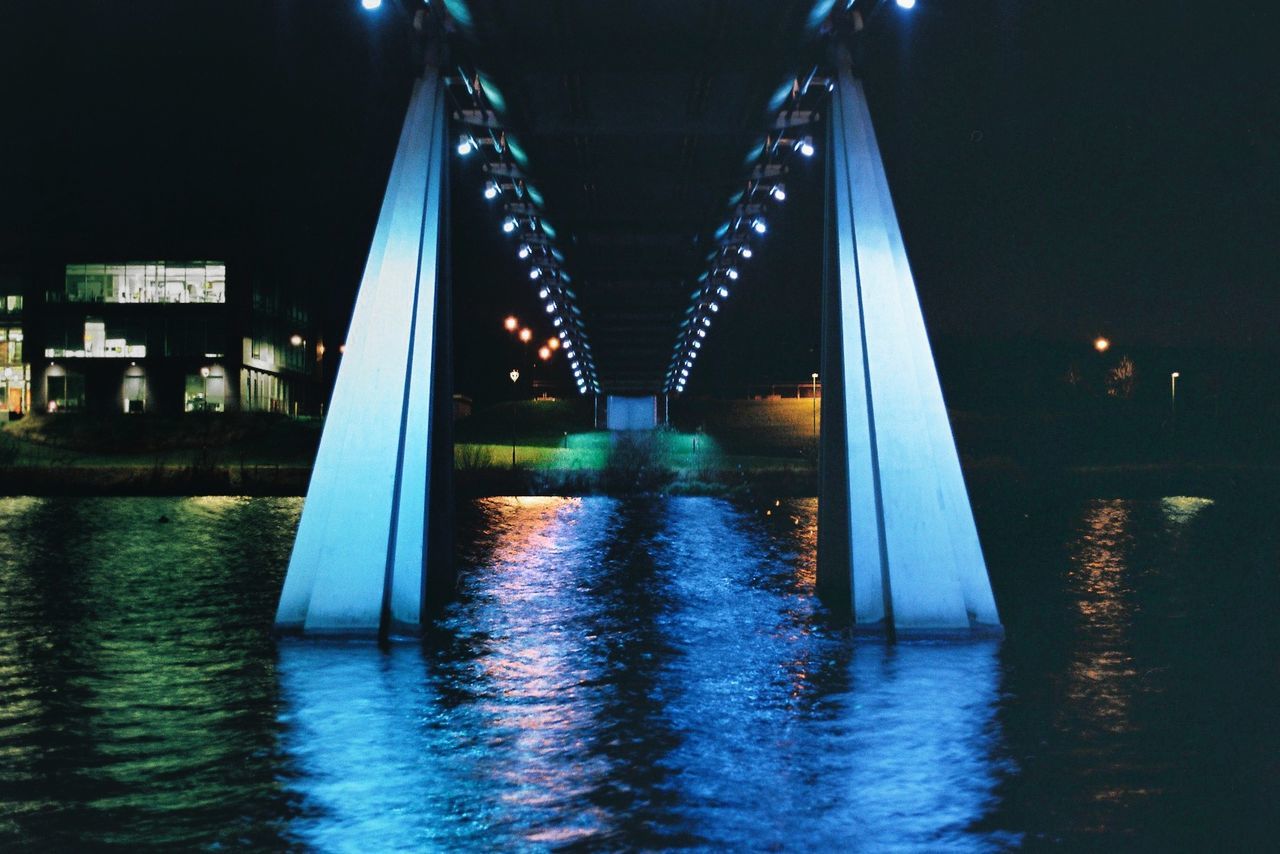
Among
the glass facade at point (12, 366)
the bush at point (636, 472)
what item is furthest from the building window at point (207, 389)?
the bush at point (636, 472)

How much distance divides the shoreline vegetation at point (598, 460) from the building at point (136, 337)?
15.5 meters

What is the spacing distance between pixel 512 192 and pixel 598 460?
27724 millimetres

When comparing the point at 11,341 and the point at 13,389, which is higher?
the point at 11,341

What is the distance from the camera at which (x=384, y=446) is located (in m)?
13.9

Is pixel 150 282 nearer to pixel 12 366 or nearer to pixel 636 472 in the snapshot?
pixel 12 366

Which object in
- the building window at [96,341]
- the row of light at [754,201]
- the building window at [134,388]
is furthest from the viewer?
the building window at [134,388]

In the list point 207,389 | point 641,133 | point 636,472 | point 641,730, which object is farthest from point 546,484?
point 207,389

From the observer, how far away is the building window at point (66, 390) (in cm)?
8419

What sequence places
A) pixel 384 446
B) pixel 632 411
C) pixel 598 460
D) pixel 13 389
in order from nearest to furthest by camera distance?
pixel 384 446 → pixel 598 460 → pixel 13 389 → pixel 632 411

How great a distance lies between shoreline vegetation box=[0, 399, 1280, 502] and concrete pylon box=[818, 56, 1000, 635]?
20.6 metres

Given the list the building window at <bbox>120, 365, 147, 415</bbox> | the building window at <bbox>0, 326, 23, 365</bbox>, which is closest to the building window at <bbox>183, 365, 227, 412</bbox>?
the building window at <bbox>120, 365, 147, 415</bbox>

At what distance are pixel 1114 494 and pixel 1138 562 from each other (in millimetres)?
22474

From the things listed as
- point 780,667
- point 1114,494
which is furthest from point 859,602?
point 1114,494

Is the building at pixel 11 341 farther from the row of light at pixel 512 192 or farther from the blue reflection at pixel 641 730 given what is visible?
the blue reflection at pixel 641 730
